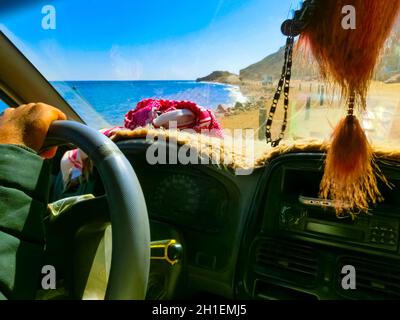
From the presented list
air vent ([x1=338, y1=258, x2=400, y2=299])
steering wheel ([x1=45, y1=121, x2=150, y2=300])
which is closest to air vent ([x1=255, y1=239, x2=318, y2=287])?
air vent ([x1=338, y1=258, x2=400, y2=299])

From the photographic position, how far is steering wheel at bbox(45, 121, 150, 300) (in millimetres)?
542

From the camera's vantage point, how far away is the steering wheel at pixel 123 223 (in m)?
0.54

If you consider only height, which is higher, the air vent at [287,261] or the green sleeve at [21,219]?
the green sleeve at [21,219]

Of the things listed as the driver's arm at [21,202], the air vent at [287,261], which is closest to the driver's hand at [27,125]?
the driver's arm at [21,202]

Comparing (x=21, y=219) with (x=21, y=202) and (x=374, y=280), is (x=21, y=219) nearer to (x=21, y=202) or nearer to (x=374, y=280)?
(x=21, y=202)

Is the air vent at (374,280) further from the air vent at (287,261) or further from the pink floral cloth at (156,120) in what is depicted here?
the pink floral cloth at (156,120)

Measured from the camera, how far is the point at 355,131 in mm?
872

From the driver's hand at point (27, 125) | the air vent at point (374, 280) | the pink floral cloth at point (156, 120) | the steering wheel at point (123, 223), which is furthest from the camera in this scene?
the pink floral cloth at point (156, 120)

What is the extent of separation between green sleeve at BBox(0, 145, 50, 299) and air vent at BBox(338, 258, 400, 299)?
61cm

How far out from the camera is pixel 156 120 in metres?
1.42

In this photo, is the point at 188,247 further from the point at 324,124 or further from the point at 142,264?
the point at 142,264

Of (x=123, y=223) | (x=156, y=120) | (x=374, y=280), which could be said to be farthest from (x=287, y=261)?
(x=156, y=120)
